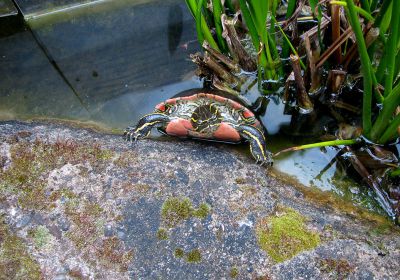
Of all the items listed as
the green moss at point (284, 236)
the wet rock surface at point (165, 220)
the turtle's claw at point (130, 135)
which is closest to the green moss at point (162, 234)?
the wet rock surface at point (165, 220)

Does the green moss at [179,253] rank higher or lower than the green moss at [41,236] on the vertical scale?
lower

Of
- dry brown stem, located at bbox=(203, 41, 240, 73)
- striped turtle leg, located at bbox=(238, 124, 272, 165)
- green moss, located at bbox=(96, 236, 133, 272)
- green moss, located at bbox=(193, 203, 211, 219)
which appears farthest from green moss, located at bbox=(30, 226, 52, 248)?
dry brown stem, located at bbox=(203, 41, 240, 73)

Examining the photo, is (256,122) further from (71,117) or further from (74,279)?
(74,279)

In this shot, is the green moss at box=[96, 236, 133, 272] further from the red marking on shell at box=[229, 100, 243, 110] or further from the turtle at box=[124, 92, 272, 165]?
the red marking on shell at box=[229, 100, 243, 110]

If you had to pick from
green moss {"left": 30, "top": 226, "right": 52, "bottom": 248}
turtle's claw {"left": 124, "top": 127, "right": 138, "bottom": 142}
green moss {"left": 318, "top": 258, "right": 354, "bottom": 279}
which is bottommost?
green moss {"left": 318, "top": 258, "right": 354, "bottom": 279}

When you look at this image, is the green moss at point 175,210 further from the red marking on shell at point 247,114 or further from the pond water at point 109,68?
the red marking on shell at point 247,114

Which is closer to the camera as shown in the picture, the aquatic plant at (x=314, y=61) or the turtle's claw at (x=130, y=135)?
the aquatic plant at (x=314, y=61)

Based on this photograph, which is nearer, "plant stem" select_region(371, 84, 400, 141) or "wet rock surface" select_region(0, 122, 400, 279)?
"wet rock surface" select_region(0, 122, 400, 279)
